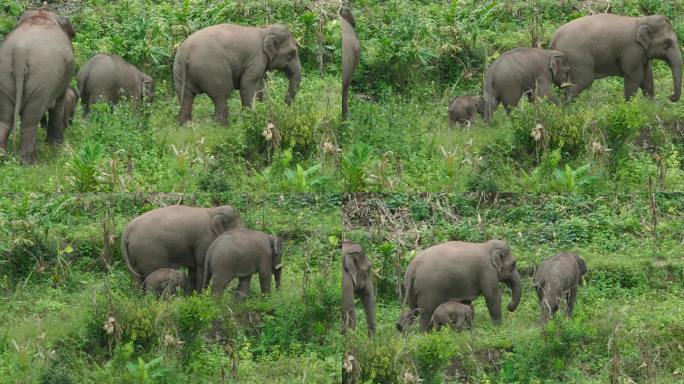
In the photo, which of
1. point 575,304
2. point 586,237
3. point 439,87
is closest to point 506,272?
point 575,304

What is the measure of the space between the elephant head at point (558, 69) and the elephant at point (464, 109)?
2.67 feet

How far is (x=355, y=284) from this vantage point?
1869 centimetres

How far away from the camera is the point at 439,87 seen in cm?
2248

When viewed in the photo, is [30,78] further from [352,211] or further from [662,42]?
[662,42]

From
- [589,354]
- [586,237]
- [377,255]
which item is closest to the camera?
[589,354]

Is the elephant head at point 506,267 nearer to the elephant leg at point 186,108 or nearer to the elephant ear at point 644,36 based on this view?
the elephant leg at point 186,108

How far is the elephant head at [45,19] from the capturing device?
66.8 ft

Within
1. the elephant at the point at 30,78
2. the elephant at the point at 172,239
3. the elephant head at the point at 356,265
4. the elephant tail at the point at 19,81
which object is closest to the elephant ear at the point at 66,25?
the elephant at the point at 30,78

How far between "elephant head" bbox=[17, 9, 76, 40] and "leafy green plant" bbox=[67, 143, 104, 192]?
64.7 inches

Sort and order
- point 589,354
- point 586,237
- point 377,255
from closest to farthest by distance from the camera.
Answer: point 589,354, point 377,255, point 586,237

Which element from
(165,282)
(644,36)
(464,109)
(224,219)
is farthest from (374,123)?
(644,36)

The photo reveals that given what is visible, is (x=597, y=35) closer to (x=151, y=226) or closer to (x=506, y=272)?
(x=506, y=272)

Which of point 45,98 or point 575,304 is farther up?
point 45,98

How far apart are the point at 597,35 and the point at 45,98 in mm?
6183
